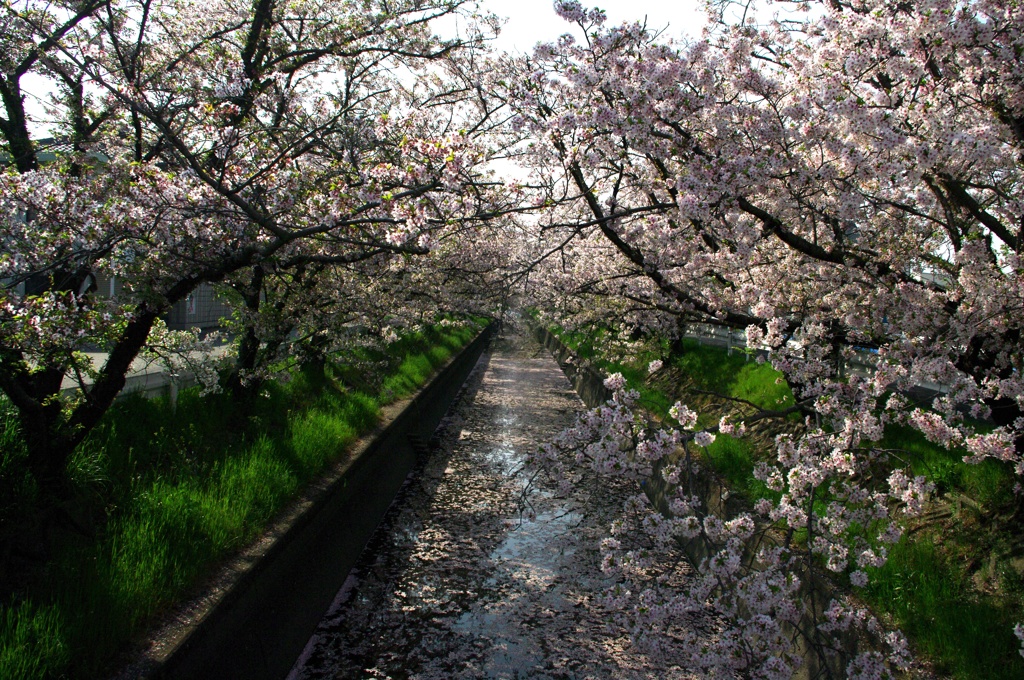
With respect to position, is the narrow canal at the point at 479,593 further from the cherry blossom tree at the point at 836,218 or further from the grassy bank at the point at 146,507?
Answer: the grassy bank at the point at 146,507

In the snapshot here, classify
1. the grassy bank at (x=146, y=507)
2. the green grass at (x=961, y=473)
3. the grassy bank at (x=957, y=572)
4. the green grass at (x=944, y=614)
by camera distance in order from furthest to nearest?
the green grass at (x=961, y=473), the grassy bank at (x=957, y=572), the green grass at (x=944, y=614), the grassy bank at (x=146, y=507)

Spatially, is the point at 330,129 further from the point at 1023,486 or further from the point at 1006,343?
the point at 1023,486

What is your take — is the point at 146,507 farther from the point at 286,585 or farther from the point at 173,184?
the point at 173,184

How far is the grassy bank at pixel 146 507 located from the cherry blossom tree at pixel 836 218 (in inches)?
109

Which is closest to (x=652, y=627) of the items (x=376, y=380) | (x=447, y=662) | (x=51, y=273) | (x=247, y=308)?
(x=447, y=662)

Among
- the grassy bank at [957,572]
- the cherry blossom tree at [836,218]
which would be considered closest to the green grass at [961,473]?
the grassy bank at [957,572]

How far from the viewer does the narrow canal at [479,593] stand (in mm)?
5402

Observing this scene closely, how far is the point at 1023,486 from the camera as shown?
15.6ft

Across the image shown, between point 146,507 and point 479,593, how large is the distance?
3.18 meters

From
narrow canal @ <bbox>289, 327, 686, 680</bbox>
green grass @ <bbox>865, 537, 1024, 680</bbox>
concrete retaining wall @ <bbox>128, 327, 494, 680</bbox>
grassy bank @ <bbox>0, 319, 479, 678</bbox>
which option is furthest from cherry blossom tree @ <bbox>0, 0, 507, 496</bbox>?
green grass @ <bbox>865, 537, 1024, 680</bbox>

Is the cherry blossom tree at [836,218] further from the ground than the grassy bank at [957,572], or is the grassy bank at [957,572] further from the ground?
the cherry blossom tree at [836,218]

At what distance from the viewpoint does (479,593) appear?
6.64 metres

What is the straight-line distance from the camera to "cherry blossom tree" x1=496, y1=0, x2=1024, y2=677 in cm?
416

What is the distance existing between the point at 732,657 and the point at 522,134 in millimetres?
5473
